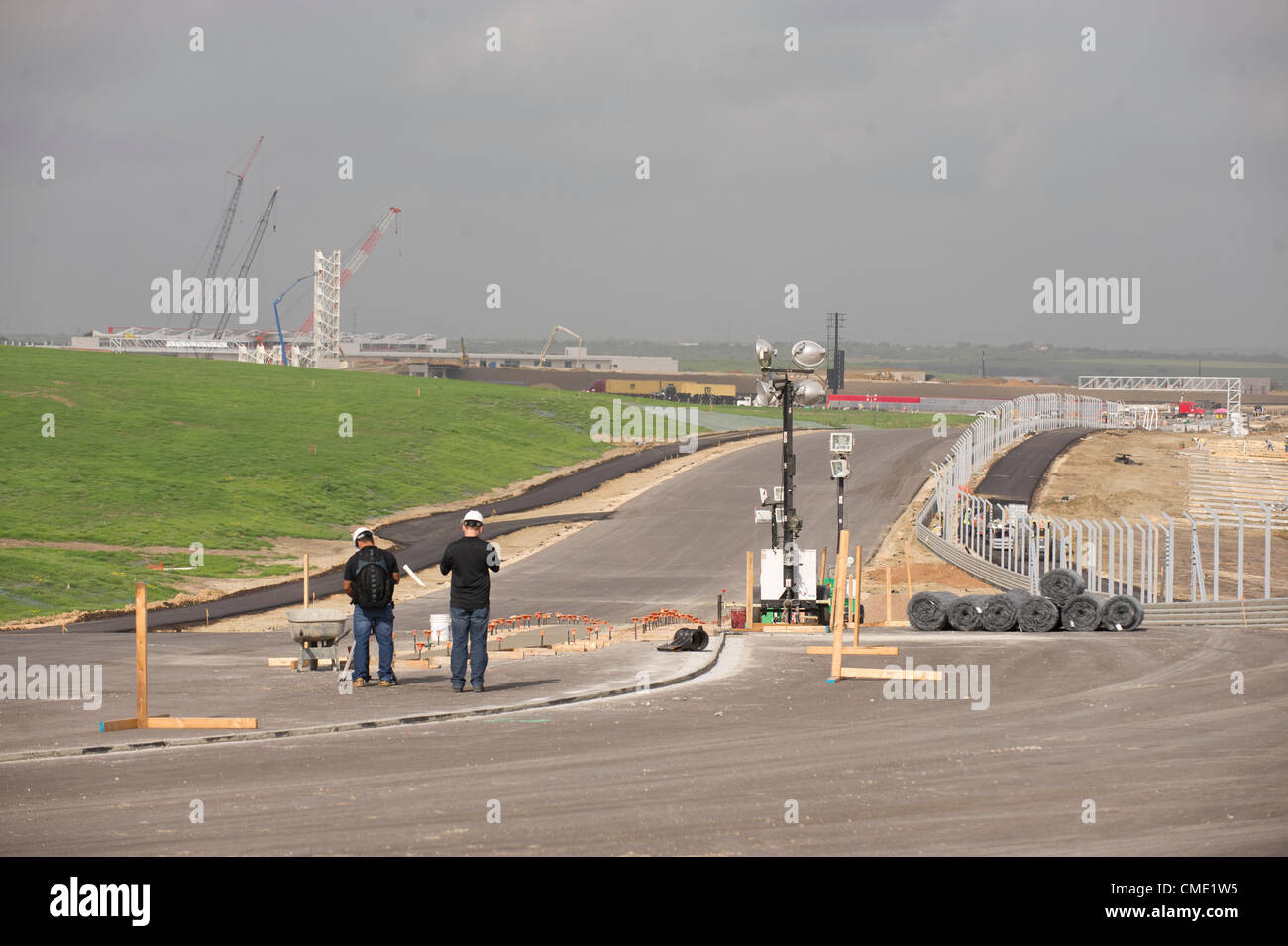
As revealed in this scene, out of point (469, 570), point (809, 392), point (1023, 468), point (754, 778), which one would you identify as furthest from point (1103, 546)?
point (754, 778)

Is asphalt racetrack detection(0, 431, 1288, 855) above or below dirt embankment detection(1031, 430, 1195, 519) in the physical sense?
below

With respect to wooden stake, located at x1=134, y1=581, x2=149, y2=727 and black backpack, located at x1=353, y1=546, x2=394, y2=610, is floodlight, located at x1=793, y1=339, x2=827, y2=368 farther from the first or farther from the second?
wooden stake, located at x1=134, y1=581, x2=149, y2=727

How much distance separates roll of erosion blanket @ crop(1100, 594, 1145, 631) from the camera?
2414cm

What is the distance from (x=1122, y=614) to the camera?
79.5 feet

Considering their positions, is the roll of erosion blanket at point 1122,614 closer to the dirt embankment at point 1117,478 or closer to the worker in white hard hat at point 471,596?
the worker in white hard hat at point 471,596

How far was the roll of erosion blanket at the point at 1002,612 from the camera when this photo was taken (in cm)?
2505

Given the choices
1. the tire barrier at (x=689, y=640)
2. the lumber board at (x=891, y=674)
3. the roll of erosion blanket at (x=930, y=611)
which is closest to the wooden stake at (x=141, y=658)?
the lumber board at (x=891, y=674)

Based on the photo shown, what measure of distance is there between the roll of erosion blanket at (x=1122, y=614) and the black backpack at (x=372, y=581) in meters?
14.6

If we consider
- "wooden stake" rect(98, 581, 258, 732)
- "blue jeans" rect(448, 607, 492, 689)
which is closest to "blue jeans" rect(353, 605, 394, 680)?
"blue jeans" rect(448, 607, 492, 689)

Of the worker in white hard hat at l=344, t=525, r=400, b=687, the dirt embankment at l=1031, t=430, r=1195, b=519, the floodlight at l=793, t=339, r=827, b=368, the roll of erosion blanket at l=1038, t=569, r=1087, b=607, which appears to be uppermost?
the floodlight at l=793, t=339, r=827, b=368

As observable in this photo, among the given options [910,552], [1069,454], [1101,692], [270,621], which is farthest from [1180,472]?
[1101,692]

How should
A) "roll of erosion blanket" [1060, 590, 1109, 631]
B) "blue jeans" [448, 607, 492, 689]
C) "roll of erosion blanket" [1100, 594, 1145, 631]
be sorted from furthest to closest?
"roll of erosion blanket" [1060, 590, 1109, 631] < "roll of erosion blanket" [1100, 594, 1145, 631] < "blue jeans" [448, 607, 492, 689]
